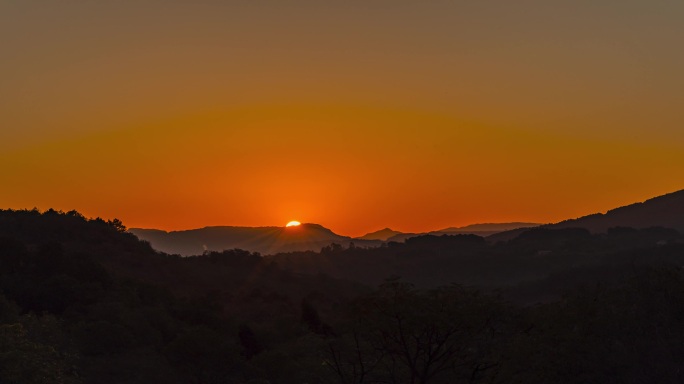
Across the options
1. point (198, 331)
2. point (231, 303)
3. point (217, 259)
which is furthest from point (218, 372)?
point (217, 259)

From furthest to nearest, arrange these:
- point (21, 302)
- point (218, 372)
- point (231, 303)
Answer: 1. point (231, 303)
2. point (21, 302)
3. point (218, 372)

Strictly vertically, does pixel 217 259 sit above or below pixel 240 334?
above

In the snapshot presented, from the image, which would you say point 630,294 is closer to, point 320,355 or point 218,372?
point 320,355

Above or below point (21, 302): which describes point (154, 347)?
below

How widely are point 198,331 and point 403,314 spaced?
73.7ft

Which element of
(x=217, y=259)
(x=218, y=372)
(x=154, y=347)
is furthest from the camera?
(x=217, y=259)

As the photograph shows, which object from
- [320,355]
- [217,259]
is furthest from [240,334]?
[217,259]

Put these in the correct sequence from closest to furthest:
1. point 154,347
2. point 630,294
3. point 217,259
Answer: point 630,294
point 154,347
point 217,259

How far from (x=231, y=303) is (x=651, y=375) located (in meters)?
87.5

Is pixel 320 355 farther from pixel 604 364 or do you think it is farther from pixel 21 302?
Result: pixel 21 302

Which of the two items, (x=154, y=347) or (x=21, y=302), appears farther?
(x=21, y=302)

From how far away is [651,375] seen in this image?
30.6 m

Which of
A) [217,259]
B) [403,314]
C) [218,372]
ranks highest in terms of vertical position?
[217,259]

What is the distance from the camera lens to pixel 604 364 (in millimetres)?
31766
